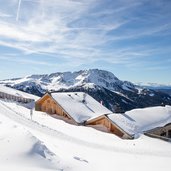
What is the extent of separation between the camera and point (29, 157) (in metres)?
16.2

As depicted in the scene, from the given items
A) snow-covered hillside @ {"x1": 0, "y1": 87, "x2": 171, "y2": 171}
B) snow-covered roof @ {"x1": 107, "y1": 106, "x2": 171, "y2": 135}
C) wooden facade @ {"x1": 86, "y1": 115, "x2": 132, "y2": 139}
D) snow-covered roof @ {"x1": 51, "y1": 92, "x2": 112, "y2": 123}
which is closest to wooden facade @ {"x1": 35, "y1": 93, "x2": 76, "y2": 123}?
snow-covered roof @ {"x1": 51, "y1": 92, "x2": 112, "y2": 123}

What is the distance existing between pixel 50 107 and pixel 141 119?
48.2 ft

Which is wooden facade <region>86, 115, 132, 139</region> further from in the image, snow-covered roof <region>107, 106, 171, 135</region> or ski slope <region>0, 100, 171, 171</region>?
Answer: ski slope <region>0, 100, 171, 171</region>

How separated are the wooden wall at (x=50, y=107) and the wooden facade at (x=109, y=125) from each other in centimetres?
392

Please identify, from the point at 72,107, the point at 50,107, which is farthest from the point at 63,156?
the point at 50,107

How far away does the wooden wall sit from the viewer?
162ft

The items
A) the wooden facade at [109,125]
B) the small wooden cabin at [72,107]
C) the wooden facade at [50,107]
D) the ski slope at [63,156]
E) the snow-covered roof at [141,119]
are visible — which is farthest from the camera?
the wooden facade at [50,107]

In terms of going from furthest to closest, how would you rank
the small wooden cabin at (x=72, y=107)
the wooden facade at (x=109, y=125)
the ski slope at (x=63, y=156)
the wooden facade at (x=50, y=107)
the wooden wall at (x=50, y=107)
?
1. the wooden wall at (x=50, y=107)
2. the wooden facade at (x=50, y=107)
3. the small wooden cabin at (x=72, y=107)
4. the wooden facade at (x=109, y=125)
5. the ski slope at (x=63, y=156)

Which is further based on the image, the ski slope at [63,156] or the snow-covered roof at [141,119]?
the snow-covered roof at [141,119]

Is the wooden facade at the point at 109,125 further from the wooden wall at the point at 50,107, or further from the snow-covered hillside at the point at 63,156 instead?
the snow-covered hillside at the point at 63,156

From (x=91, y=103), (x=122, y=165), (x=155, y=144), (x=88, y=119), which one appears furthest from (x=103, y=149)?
(x=91, y=103)

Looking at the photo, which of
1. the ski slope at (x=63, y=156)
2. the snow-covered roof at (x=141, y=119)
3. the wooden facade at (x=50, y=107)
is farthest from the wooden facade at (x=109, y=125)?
the ski slope at (x=63, y=156)

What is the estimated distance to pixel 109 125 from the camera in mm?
43562

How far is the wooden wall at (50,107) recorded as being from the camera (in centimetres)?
4939
